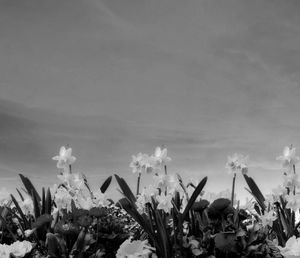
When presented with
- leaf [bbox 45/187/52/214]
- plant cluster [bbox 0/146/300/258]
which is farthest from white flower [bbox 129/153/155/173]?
leaf [bbox 45/187/52/214]

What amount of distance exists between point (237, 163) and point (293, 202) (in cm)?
114

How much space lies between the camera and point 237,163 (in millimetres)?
6590

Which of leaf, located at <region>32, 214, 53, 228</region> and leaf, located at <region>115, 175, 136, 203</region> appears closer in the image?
leaf, located at <region>32, 214, 53, 228</region>

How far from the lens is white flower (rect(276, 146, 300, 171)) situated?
6.31 metres

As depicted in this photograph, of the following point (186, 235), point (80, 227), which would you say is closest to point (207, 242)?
point (186, 235)

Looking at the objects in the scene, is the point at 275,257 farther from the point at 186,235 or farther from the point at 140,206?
the point at 140,206

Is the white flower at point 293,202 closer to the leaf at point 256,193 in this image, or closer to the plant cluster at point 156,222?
the plant cluster at point 156,222

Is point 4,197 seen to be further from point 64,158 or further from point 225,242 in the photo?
point 225,242

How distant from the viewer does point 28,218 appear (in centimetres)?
630

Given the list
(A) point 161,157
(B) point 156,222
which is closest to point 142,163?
(A) point 161,157

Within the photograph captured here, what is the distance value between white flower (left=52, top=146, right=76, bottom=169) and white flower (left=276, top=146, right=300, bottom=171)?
2.79m

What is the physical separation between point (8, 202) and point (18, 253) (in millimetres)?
2046

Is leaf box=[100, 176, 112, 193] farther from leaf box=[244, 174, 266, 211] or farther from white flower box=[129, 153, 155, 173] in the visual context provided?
leaf box=[244, 174, 266, 211]

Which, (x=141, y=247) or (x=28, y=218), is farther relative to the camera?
(x=28, y=218)
